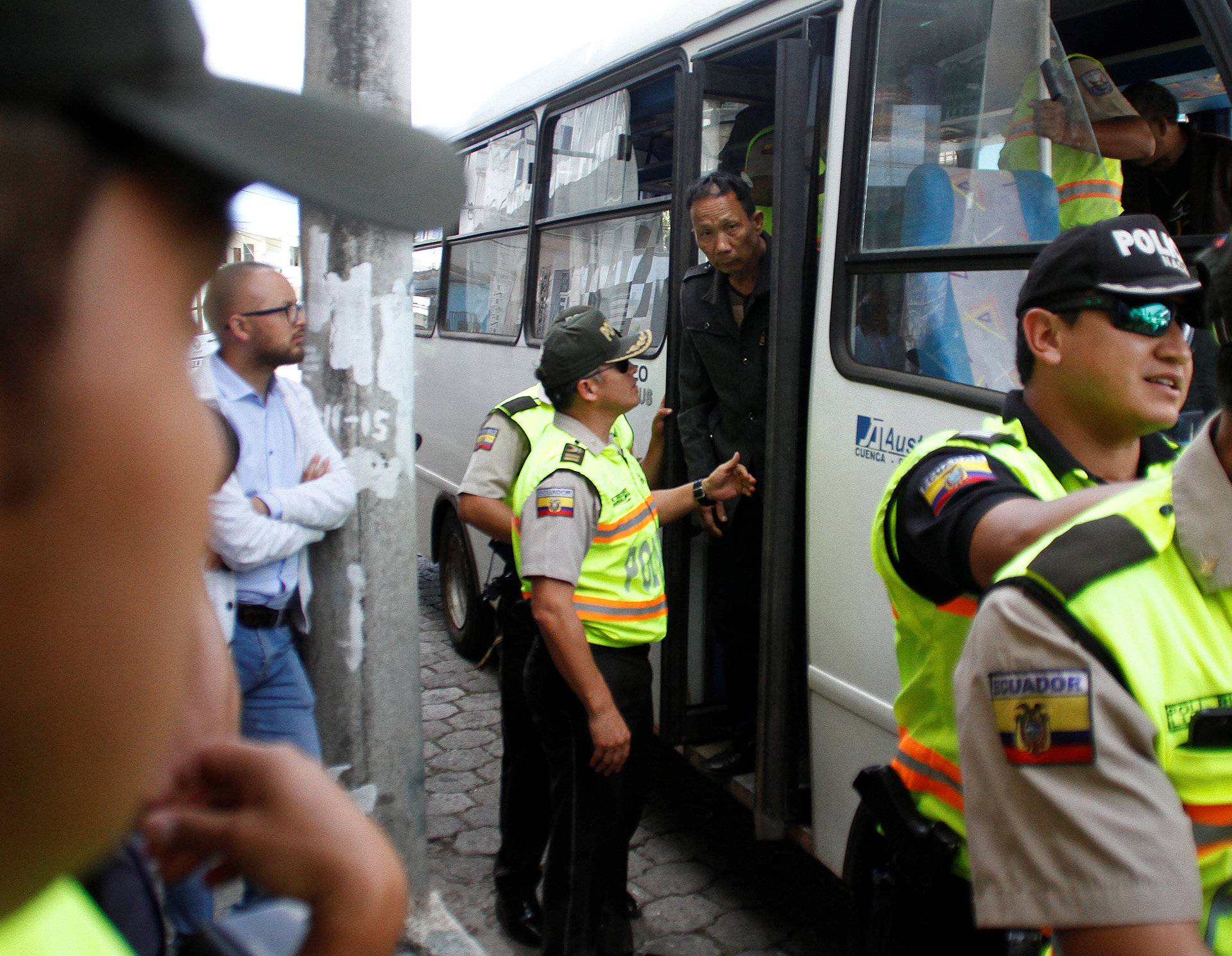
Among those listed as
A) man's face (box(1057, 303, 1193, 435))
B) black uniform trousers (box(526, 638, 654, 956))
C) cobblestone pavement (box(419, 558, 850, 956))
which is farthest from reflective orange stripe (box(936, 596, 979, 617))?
cobblestone pavement (box(419, 558, 850, 956))

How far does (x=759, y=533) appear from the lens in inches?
153

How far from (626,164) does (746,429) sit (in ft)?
4.81

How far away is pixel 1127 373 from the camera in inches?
74.5

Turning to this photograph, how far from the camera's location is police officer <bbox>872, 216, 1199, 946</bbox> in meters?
1.81

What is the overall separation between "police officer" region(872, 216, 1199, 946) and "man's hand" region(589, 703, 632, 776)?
1.10m

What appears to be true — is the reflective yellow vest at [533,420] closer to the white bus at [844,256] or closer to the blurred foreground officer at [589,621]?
the white bus at [844,256]

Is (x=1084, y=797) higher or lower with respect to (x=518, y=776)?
higher

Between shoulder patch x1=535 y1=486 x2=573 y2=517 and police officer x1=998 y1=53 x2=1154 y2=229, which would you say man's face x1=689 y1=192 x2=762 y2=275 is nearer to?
police officer x1=998 y1=53 x2=1154 y2=229

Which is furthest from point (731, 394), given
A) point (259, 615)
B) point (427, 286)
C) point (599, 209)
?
point (427, 286)

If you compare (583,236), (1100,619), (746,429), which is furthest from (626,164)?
(1100,619)

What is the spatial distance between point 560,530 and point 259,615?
0.89m

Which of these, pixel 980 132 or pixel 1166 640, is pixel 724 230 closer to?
pixel 980 132

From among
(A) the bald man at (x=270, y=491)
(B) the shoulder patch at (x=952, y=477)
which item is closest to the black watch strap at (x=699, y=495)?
(A) the bald man at (x=270, y=491)

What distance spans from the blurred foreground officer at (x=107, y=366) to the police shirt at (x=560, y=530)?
2403 mm
